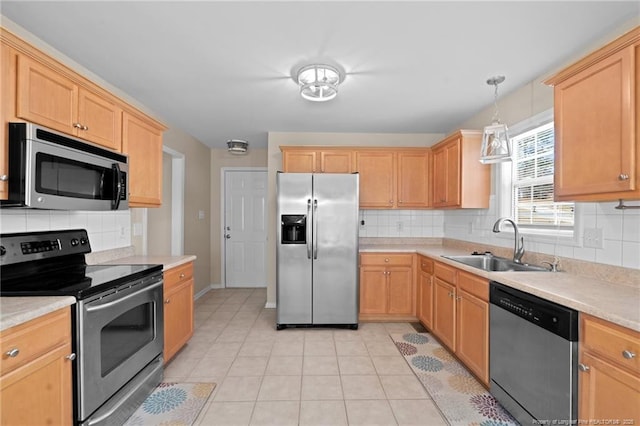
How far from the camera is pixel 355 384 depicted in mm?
2207

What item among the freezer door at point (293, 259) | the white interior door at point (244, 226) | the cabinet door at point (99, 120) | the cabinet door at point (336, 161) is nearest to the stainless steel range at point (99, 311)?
the cabinet door at point (99, 120)

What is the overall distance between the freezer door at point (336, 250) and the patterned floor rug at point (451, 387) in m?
0.71

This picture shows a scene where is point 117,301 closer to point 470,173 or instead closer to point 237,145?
point 237,145

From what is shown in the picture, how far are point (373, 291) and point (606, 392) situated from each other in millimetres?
2279

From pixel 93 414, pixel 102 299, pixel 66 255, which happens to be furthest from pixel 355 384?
pixel 66 255

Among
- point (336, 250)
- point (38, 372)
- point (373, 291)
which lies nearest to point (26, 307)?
point (38, 372)

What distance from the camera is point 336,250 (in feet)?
10.7

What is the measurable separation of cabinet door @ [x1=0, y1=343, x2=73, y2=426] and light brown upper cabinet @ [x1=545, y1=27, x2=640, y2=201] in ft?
9.22

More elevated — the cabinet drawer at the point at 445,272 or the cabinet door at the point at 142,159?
the cabinet door at the point at 142,159

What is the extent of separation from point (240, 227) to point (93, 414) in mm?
3626

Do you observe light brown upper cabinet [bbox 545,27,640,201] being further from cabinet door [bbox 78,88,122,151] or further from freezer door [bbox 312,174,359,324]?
cabinet door [bbox 78,88,122,151]

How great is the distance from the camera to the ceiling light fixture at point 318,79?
216 centimetres

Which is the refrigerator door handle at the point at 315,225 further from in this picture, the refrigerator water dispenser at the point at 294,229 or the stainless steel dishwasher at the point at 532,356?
the stainless steel dishwasher at the point at 532,356

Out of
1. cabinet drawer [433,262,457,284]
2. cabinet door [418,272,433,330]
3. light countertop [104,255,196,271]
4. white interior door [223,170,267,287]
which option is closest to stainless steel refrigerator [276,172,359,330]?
cabinet door [418,272,433,330]
